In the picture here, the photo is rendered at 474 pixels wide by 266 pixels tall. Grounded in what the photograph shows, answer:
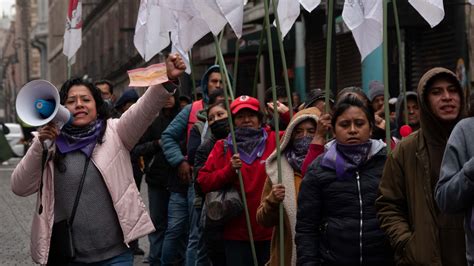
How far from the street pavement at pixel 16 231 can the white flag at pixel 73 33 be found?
2.00m

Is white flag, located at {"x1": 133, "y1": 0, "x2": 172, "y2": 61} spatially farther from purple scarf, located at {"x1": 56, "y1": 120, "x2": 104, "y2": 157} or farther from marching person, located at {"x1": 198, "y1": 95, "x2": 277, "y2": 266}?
purple scarf, located at {"x1": 56, "y1": 120, "x2": 104, "y2": 157}

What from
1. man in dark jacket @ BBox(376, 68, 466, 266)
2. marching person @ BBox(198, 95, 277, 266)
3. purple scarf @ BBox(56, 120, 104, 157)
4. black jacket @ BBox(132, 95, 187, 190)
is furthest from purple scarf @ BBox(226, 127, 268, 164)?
black jacket @ BBox(132, 95, 187, 190)

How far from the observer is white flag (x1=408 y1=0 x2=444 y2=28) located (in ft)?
21.8

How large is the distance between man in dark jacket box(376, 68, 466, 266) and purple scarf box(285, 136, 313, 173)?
119cm

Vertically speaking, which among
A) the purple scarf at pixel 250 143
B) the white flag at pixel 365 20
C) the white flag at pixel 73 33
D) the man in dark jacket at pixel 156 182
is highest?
the white flag at pixel 73 33

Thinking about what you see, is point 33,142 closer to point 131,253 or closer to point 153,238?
point 131,253

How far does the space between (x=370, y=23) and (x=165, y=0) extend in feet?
3.79

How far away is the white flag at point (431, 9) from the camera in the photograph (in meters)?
6.65

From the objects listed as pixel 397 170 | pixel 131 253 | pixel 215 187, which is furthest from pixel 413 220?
pixel 215 187

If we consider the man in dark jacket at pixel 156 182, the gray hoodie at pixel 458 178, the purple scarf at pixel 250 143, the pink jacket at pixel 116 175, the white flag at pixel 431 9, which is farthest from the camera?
the man in dark jacket at pixel 156 182

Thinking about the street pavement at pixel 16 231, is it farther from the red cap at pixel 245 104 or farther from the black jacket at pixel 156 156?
the red cap at pixel 245 104

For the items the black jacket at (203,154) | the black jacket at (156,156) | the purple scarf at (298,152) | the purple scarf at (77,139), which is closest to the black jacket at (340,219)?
the purple scarf at (298,152)

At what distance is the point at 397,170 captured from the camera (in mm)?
5453

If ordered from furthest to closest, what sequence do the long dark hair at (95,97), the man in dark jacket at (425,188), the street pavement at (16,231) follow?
the street pavement at (16,231) < the long dark hair at (95,97) < the man in dark jacket at (425,188)
